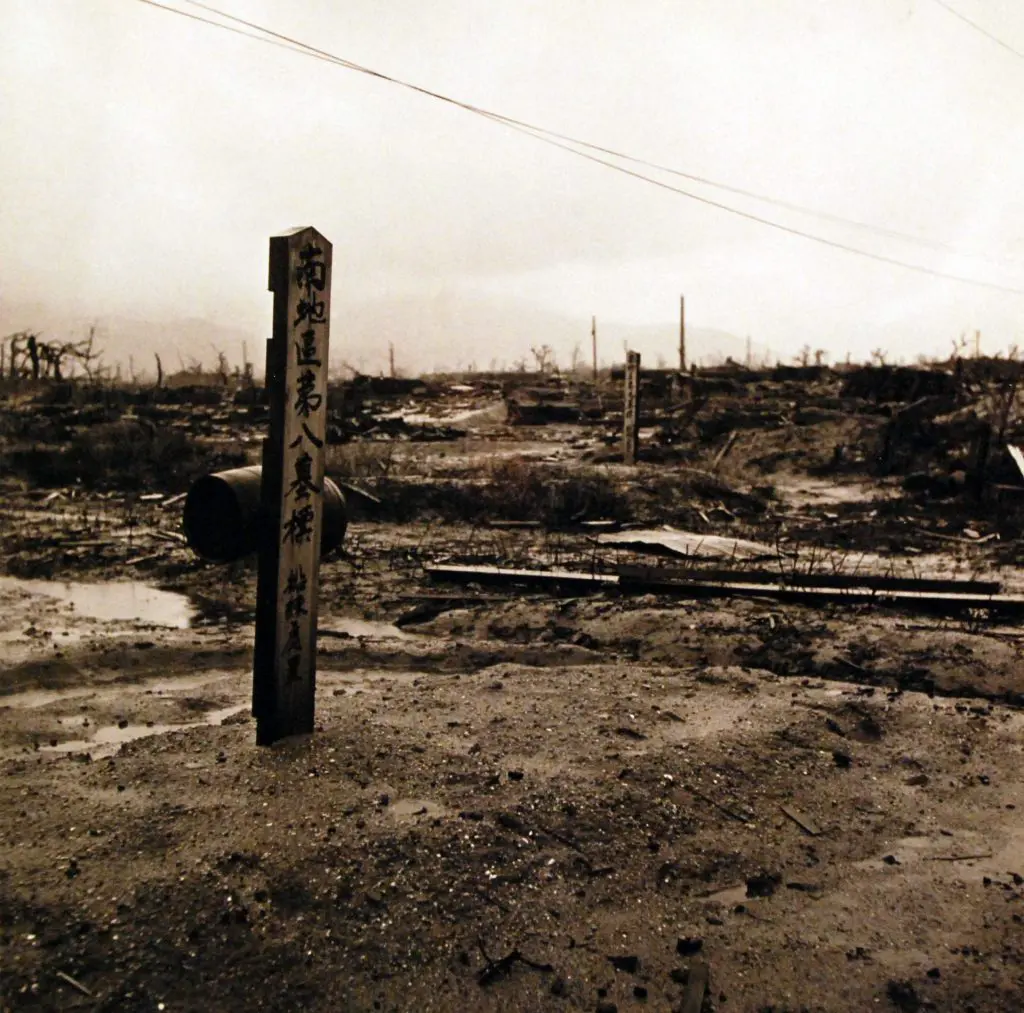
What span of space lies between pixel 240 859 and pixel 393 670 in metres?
2.87

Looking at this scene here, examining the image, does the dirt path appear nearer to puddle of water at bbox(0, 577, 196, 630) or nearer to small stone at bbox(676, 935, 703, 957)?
small stone at bbox(676, 935, 703, 957)

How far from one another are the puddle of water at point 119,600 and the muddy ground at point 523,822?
493 millimetres

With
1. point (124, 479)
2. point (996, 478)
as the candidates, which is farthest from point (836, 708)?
point (124, 479)

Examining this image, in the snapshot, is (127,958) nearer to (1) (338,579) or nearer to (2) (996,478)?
(1) (338,579)

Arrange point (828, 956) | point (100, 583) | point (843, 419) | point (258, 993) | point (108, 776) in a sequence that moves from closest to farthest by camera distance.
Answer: point (258, 993), point (828, 956), point (108, 776), point (100, 583), point (843, 419)

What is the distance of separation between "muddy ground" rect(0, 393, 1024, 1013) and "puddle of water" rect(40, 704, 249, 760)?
2 cm

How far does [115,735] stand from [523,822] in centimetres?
235

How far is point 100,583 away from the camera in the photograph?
333 inches

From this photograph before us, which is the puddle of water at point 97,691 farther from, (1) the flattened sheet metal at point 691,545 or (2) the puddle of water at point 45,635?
(1) the flattened sheet metal at point 691,545

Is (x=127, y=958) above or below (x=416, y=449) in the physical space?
below

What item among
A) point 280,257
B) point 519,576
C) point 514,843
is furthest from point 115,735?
point 519,576

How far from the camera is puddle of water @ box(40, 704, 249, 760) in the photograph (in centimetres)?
429

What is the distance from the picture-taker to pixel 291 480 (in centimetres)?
382

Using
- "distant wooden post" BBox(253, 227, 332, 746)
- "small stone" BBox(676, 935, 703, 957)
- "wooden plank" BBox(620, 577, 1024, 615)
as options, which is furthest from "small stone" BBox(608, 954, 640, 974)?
"wooden plank" BBox(620, 577, 1024, 615)
